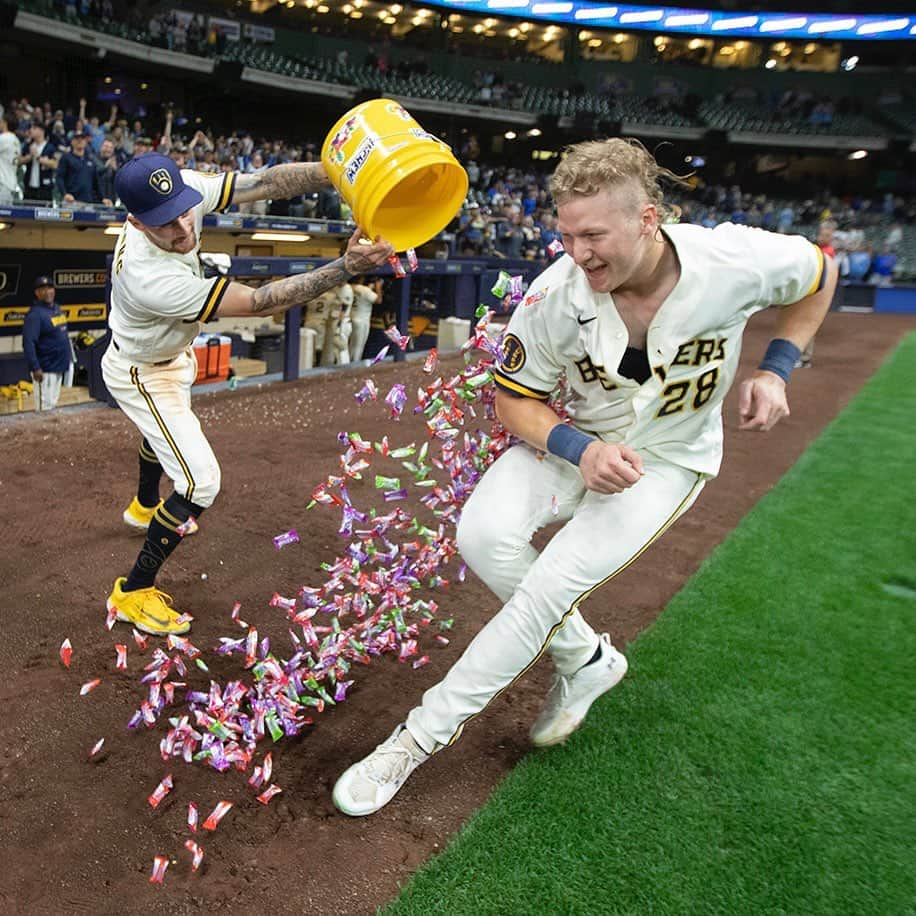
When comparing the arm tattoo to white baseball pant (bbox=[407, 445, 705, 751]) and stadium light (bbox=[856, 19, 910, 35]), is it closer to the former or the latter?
white baseball pant (bbox=[407, 445, 705, 751])

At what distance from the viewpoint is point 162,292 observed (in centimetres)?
362

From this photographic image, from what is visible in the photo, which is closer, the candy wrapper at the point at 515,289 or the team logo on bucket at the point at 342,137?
the team logo on bucket at the point at 342,137

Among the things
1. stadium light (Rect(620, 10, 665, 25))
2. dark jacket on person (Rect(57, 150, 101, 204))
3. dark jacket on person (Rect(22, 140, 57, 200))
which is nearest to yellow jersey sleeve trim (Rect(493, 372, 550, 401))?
dark jacket on person (Rect(57, 150, 101, 204))

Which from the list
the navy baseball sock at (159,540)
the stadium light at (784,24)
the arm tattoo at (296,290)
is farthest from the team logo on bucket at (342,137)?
the stadium light at (784,24)

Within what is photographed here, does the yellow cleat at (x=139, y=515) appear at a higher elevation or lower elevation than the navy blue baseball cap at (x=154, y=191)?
lower

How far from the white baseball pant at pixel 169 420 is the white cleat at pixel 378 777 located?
175 cm

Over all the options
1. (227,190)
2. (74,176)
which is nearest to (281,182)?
(227,190)

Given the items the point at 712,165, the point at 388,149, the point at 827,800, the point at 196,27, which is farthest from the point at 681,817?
the point at 712,165

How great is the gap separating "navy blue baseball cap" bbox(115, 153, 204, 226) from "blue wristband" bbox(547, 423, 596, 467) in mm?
1963

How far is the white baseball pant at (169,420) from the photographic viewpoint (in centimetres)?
405

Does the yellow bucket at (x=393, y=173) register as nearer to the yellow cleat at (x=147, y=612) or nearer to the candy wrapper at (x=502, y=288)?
the candy wrapper at (x=502, y=288)

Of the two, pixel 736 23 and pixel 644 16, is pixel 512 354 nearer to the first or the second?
pixel 644 16

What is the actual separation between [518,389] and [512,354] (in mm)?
123

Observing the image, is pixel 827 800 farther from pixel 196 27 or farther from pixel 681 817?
pixel 196 27
